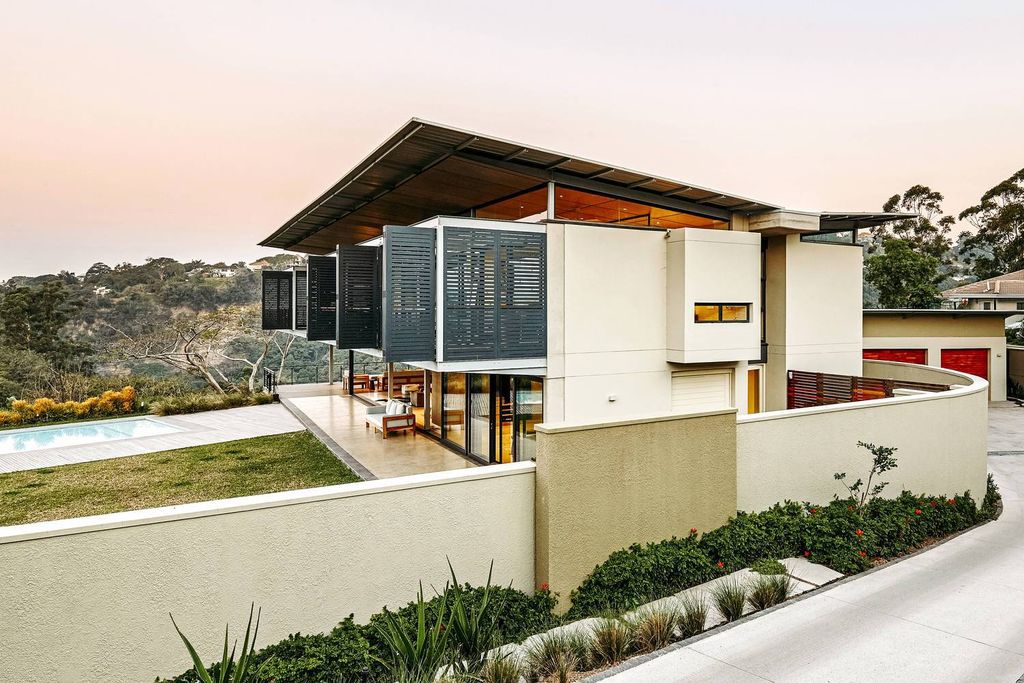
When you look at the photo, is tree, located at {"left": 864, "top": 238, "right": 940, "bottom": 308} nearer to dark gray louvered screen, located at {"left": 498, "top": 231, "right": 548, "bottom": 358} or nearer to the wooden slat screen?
the wooden slat screen

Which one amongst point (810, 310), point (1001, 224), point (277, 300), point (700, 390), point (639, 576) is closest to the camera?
point (639, 576)

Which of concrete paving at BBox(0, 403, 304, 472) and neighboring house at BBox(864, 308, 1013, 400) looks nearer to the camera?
concrete paving at BBox(0, 403, 304, 472)

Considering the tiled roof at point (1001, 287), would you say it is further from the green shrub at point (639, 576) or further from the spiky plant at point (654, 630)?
the spiky plant at point (654, 630)

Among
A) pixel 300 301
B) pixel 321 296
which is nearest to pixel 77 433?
pixel 300 301

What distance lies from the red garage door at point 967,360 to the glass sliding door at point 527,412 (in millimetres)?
20233

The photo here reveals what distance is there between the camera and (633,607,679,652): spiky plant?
16.3 ft

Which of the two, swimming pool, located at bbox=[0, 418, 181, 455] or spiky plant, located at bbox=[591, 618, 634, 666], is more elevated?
spiky plant, located at bbox=[591, 618, 634, 666]

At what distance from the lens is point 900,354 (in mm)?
21484

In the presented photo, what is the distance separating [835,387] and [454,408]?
896 centimetres

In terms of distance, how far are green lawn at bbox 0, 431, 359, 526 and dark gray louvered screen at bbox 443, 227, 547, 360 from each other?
379 cm

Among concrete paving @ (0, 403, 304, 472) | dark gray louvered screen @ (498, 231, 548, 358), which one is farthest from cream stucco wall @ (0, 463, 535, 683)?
concrete paving @ (0, 403, 304, 472)

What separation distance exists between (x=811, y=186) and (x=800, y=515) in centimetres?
3027

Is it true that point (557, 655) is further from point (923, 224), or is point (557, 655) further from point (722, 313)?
point (923, 224)

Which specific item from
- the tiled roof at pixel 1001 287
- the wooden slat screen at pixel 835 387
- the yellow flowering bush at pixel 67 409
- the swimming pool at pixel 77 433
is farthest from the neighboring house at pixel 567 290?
the tiled roof at pixel 1001 287
